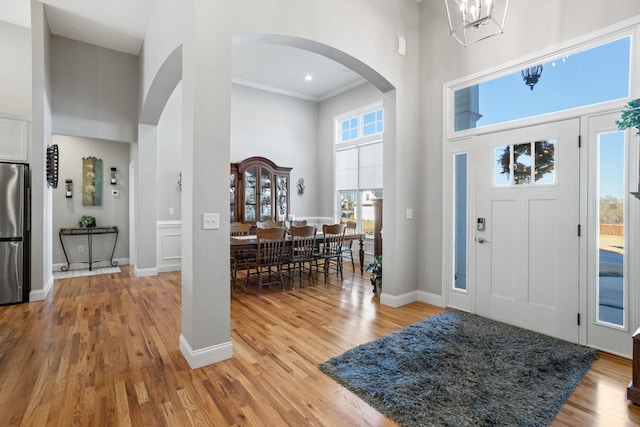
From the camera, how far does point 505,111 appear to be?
339cm

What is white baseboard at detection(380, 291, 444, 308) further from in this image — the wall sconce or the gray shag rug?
the wall sconce

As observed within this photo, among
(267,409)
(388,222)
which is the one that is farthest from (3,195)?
(388,222)

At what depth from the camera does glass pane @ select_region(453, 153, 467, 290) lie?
3744mm

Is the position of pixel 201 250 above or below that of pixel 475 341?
above

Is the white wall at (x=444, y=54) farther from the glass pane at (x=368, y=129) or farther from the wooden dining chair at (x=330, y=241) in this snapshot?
the glass pane at (x=368, y=129)

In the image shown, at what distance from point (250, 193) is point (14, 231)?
11.7 feet

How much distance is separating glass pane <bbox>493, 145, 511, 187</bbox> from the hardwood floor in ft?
5.42

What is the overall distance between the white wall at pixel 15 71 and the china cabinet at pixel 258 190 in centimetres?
317

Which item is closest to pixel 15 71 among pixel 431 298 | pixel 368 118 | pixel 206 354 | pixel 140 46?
pixel 140 46

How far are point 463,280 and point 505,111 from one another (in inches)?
76.3

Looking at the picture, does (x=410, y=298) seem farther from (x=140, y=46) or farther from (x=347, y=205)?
(x=140, y=46)

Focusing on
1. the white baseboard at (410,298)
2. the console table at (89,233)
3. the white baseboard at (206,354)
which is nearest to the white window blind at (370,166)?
the white baseboard at (410,298)

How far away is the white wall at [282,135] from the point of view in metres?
6.77

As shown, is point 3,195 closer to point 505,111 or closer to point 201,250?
point 201,250
